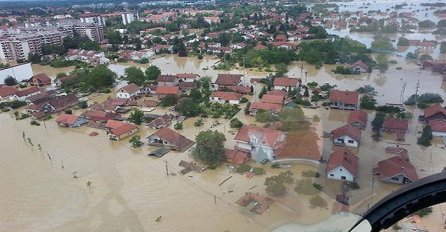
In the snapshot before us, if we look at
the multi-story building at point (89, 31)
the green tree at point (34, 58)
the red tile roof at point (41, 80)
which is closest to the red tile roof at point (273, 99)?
the red tile roof at point (41, 80)

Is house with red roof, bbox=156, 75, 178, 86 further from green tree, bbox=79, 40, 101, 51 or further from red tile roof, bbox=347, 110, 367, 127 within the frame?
green tree, bbox=79, 40, 101, 51

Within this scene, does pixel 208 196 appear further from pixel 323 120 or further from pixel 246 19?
pixel 246 19

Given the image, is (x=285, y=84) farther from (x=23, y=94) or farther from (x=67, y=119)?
(x=23, y=94)

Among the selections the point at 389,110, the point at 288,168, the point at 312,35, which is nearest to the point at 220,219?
the point at 288,168

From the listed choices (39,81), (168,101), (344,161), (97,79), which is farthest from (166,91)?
(344,161)

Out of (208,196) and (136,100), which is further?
(136,100)

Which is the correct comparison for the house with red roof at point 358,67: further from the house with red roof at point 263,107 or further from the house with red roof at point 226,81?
the house with red roof at point 226,81
